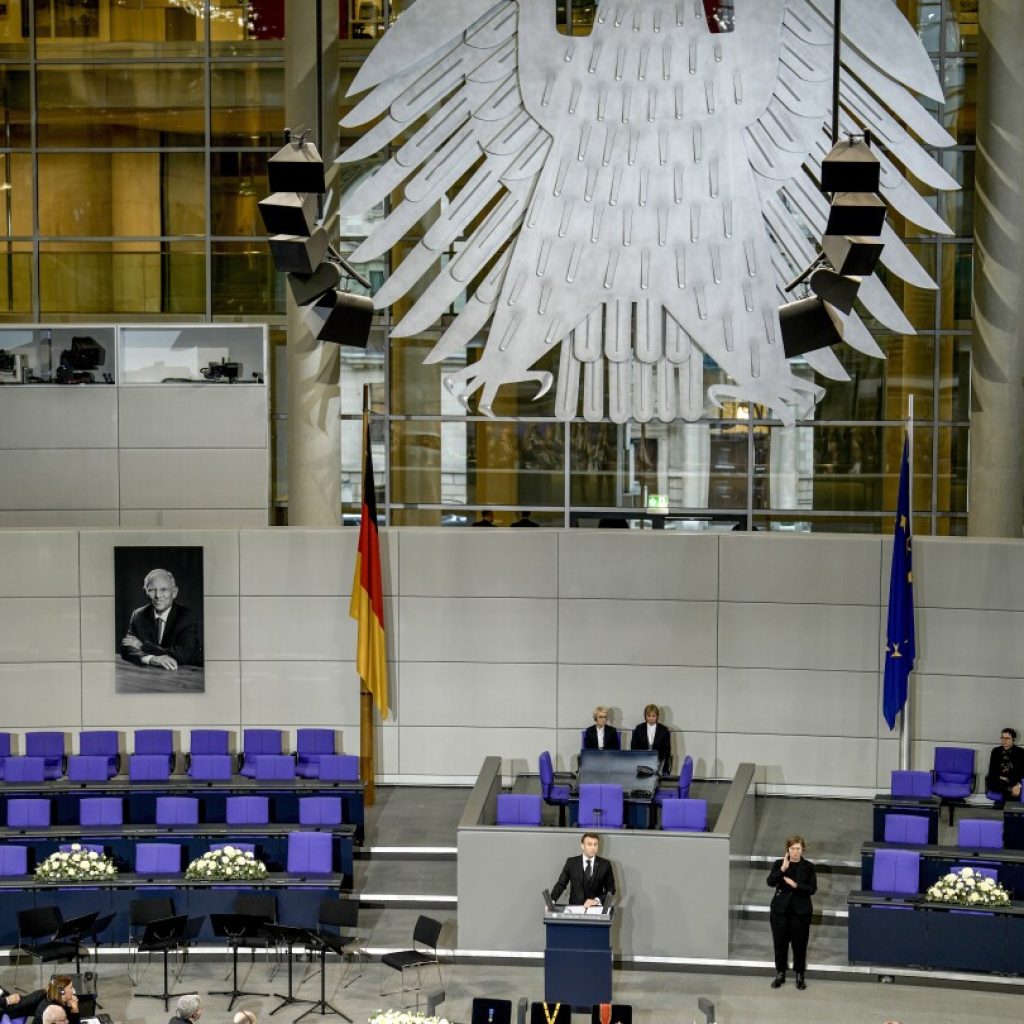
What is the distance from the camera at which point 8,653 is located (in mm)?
17203

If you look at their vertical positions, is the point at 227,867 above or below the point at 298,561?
below

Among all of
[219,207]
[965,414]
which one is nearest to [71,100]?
[219,207]

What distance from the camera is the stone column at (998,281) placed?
1684 centimetres

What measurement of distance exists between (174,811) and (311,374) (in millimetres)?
5247

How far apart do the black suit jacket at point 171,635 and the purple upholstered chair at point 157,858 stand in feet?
12.6

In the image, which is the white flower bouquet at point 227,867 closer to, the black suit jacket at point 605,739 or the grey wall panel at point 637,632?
the black suit jacket at point 605,739

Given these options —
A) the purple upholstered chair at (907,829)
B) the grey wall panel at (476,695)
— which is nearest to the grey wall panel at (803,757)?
the grey wall panel at (476,695)

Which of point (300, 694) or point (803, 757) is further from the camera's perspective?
point (300, 694)

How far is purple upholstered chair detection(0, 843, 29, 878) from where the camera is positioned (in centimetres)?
1343

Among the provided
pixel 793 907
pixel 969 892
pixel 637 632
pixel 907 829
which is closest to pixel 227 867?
pixel 793 907

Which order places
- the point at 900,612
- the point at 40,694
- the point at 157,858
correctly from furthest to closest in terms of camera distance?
the point at 40,694, the point at 900,612, the point at 157,858

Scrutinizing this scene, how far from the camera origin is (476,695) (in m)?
17.4

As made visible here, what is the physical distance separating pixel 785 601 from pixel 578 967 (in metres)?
5.95

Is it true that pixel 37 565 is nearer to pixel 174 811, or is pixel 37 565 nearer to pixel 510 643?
pixel 174 811
